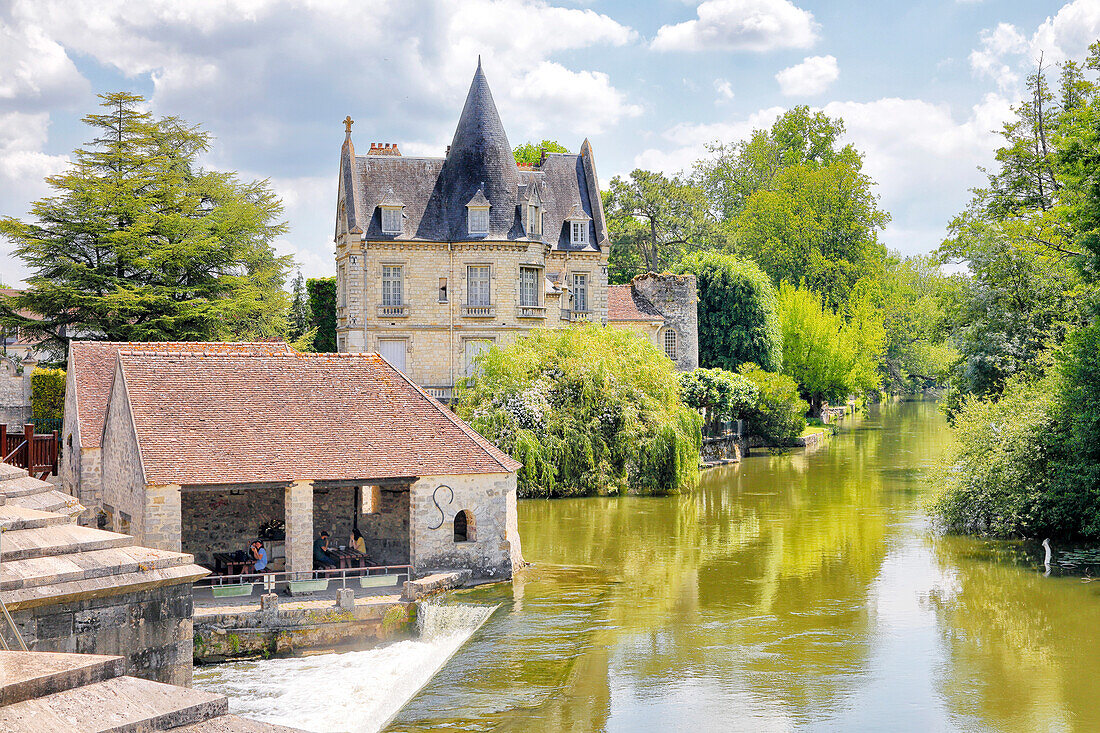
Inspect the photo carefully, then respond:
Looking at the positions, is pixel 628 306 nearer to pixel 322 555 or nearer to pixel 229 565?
pixel 322 555

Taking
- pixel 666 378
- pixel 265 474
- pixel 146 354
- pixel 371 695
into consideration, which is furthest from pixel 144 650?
pixel 666 378

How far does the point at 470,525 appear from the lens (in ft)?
71.2

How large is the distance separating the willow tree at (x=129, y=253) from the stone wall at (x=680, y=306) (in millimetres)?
22080

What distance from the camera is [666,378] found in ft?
122

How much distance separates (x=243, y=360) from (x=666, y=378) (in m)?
18.1

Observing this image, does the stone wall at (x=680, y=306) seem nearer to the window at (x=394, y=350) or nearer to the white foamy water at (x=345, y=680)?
the window at (x=394, y=350)

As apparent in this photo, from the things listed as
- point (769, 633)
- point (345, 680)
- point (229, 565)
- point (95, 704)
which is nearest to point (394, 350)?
point (229, 565)

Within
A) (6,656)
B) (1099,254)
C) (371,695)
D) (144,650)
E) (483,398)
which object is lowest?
(371,695)

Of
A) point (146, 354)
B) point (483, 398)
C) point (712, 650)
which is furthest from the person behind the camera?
point (483, 398)

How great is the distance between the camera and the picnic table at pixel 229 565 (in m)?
20.4

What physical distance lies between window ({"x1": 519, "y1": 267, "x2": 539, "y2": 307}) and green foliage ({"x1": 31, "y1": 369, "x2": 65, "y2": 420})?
17062 mm

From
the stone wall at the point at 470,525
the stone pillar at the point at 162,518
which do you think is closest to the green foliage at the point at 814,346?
the stone wall at the point at 470,525

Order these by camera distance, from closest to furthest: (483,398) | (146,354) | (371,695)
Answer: (371,695) → (146,354) → (483,398)

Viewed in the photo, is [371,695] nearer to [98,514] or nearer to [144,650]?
[144,650]
